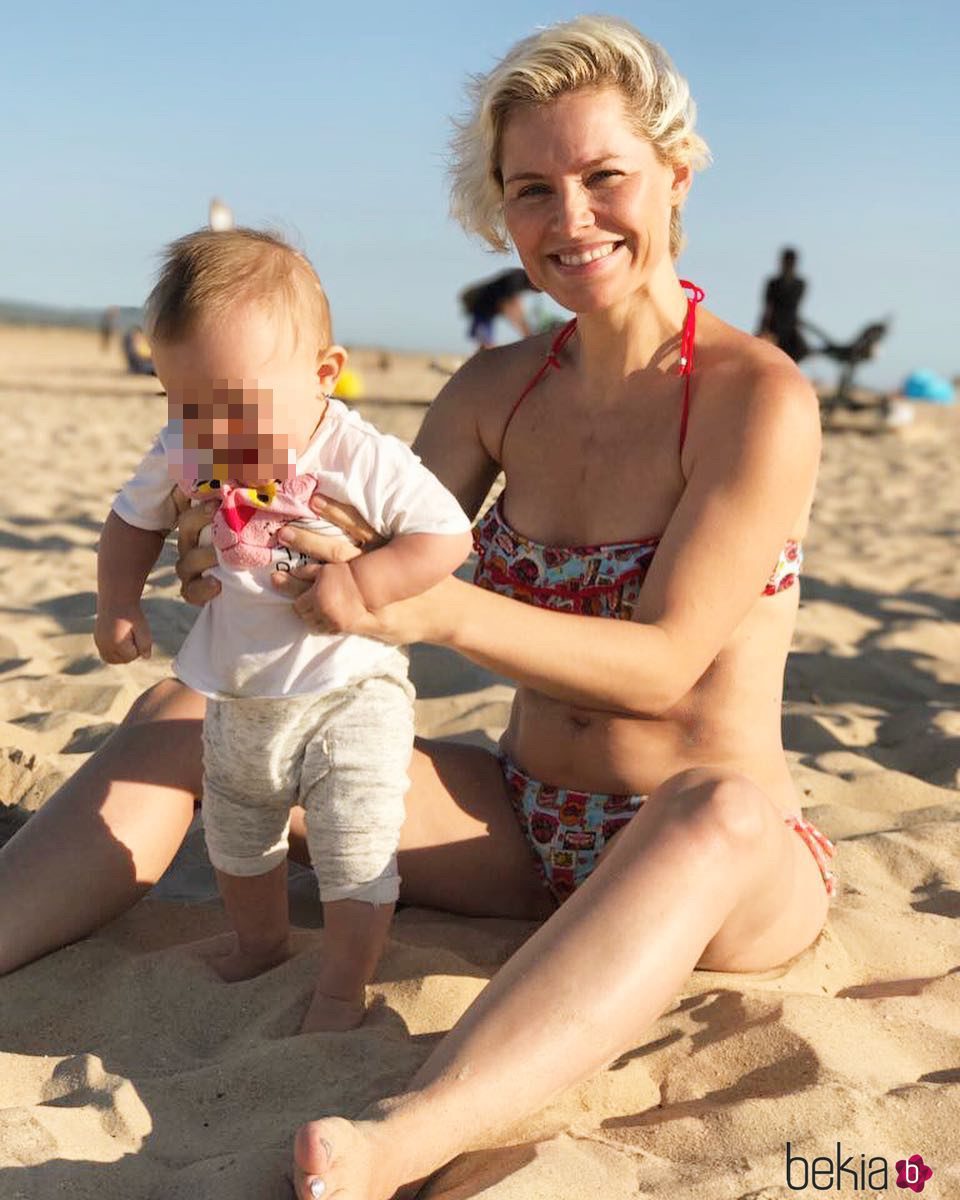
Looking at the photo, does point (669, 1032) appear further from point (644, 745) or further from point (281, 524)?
point (281, 524)

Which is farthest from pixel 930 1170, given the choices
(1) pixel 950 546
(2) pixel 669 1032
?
(1) pixel 950 546

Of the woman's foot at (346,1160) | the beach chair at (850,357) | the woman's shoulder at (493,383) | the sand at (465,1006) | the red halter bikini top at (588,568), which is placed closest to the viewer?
the woman's foot at (346,1160)

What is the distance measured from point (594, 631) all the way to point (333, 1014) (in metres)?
0.73

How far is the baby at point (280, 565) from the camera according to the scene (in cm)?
200

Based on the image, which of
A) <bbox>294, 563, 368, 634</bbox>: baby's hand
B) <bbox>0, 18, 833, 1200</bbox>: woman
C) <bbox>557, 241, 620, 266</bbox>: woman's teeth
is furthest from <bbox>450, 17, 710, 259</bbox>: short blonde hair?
<bbox>294, 563, 368, 634</bbox>: baby's hand

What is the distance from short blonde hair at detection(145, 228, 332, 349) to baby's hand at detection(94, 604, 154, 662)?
0.49 m

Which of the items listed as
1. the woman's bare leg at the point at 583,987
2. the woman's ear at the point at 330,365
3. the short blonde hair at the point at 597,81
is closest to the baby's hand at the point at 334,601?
the woman's ear at the point at 330,365

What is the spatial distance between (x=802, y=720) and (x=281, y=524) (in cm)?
233

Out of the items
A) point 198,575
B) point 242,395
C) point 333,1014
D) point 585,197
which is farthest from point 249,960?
point 585,197

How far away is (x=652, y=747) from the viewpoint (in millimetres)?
2410

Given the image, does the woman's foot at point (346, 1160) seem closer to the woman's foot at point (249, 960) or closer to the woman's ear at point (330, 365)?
the woman's foot at point (249, 960)

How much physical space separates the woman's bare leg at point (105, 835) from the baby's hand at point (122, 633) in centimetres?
28

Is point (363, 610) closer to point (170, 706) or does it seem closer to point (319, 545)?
point (319, 545)

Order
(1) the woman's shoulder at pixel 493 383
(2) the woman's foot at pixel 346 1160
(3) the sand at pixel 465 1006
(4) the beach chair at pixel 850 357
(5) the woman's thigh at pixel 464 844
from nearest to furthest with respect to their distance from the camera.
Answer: (2) the woman's foot at pixel 346 1160
(3) the sand at pixel 465 1006
(5) the woman's thigh at pixel 464 844
(1) the woman's shoulder at pixel 493 383
(4) the beach chair at pixel 850 357
